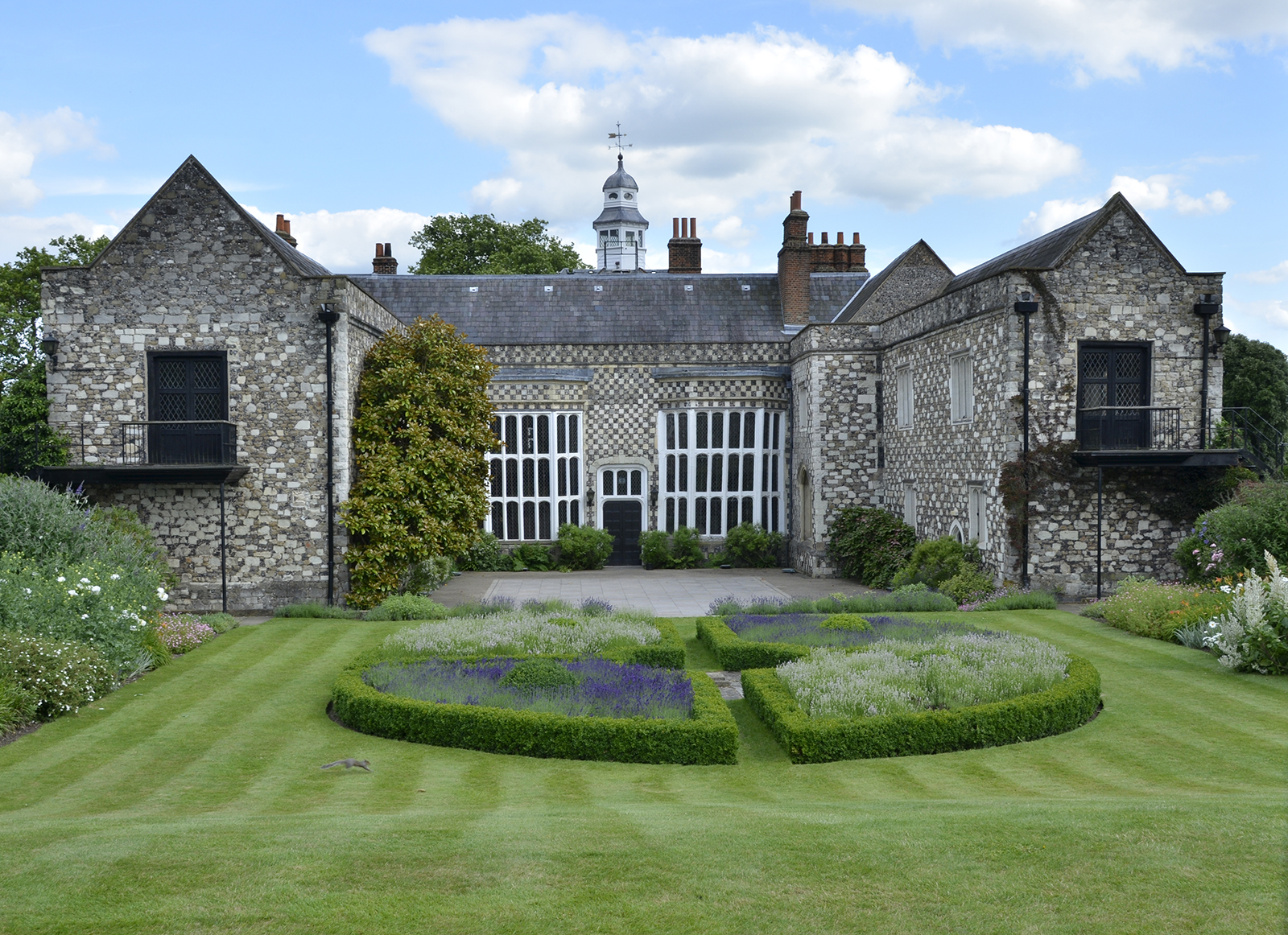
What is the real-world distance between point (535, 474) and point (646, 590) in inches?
244

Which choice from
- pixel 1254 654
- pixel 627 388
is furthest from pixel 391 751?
pixel 627 388

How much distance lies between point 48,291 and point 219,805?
581 inches

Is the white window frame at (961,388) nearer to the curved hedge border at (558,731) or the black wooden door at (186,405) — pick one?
the curved hedge border at (558,731)

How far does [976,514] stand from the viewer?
1919 cm

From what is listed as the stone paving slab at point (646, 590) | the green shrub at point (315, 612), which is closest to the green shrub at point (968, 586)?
the stone paving slab at point (646, 590)

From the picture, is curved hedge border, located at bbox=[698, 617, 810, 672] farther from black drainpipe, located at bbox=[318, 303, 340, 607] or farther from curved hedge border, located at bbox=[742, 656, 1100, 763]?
black drainpipe, located at bbox=[318, 303, 340, 607]

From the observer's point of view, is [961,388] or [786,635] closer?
[786,635]

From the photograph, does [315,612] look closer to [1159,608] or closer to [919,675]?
[919,675]

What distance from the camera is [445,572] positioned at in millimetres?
22516

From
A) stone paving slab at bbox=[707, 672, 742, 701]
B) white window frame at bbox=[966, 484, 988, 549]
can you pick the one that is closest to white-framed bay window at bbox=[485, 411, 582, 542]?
white window frame at bbox=[966, 484, 988, 549]

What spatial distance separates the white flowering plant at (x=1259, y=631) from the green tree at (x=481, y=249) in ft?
110

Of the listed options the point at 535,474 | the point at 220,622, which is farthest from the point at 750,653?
the point at 535,474

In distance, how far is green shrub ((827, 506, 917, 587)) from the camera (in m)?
21.8

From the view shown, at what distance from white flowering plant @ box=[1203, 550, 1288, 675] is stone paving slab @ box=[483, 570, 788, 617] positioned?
29.0ft
